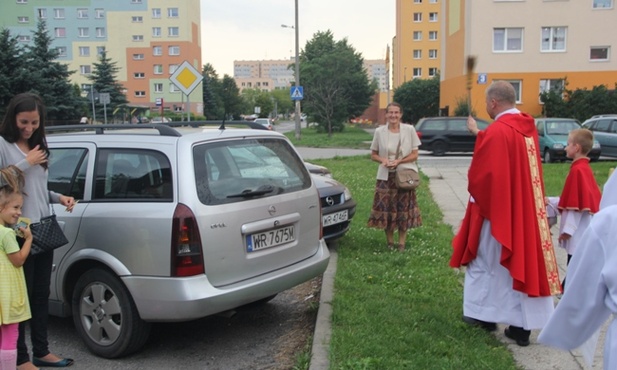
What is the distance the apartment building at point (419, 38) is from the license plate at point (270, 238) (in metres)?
74.5

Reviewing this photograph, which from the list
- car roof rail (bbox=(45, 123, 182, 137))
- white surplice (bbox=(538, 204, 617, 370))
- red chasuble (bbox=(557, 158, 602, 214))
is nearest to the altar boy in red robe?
red chasuble (bbox=(557, 158, 602, 214))

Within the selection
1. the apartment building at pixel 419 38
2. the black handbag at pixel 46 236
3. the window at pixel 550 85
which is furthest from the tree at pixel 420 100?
the black handbag at pixel 46 236

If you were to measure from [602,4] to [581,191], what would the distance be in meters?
35.9

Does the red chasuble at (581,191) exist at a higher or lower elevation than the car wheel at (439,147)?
higher

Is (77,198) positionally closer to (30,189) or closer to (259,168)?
(30,189)

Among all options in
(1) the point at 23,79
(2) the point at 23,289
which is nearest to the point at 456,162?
(2) the point at 23,289

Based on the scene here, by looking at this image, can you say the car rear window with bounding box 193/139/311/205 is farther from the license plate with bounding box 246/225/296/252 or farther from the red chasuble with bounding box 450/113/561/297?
the red chasuble with bounding box 450/113/561/297

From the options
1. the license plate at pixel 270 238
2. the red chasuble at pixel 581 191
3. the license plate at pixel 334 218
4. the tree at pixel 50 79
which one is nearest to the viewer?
the license plate at pixel 270 238

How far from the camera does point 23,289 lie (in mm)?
3844

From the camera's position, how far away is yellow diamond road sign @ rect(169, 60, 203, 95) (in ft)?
38.7

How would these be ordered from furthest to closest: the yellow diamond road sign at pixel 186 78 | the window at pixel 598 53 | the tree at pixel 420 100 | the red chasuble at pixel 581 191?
the tree at pixel 420 100 < the window at pixel 598 53 < the yellow diamond road sign at pixel 186 78 < the red chasuble at pixel 581 191

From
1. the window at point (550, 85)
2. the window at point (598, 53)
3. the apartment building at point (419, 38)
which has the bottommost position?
the window at point (550, 85)

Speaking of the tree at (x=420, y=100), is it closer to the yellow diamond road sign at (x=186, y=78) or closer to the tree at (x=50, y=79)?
the tree at (x=50, y=79)

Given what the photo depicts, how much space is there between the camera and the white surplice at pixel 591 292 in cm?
172
